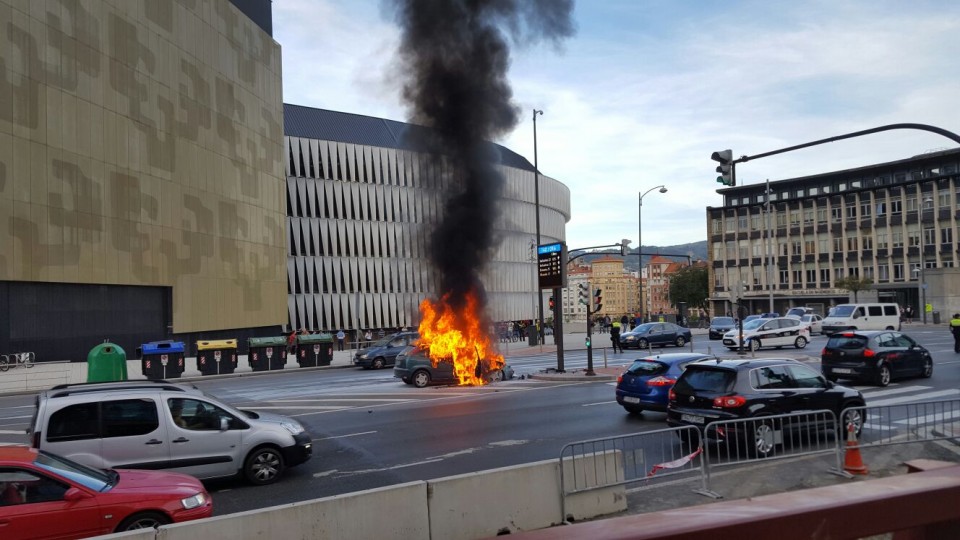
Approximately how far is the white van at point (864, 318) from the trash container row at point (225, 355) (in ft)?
84.9

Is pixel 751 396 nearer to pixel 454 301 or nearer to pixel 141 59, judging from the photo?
pixel 454 301

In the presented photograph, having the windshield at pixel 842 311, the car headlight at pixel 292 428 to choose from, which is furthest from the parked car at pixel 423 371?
the windshield at pixel 842 311

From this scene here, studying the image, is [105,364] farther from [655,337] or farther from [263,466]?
[655,337]

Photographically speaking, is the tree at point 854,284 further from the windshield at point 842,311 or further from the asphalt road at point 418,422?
the asphalt road at point 418,422

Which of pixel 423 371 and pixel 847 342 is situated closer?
pixel 847 342

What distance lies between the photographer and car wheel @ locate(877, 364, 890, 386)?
58.4ft

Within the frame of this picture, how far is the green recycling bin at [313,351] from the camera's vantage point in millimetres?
32906

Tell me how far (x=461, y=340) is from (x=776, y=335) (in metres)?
17.1

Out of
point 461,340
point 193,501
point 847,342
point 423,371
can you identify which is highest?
point 461,340

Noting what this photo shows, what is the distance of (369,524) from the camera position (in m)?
6.35

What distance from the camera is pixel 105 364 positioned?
19.9 m

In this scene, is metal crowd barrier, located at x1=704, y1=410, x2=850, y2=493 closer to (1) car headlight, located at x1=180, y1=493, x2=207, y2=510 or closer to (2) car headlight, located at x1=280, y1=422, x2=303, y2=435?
(2) car headlight, located at x1=280, y1=422, x2=303, y2=435

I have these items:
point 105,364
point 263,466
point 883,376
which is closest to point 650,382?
point 883,376

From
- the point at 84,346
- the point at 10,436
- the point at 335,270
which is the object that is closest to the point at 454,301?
the point at 10,436
